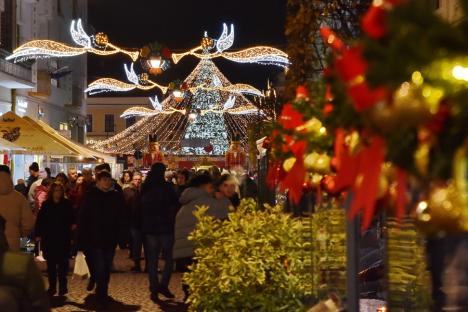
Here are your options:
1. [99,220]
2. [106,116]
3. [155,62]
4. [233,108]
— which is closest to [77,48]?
[155,62]

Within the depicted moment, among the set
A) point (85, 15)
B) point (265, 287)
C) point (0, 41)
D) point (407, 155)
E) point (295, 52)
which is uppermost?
point (85, 15)

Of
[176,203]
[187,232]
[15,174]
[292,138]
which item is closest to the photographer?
[292,138]

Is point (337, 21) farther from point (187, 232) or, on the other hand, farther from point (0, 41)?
point (0, 41)

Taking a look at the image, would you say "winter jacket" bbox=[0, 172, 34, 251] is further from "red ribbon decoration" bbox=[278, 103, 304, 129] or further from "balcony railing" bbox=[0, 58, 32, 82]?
"balcony railing" bbox=[0, 58, 32, 82]

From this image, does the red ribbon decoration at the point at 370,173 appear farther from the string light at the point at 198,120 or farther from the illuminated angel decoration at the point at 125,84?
the string light at the point at 198,120

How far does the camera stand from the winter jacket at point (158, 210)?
1279 centimetres

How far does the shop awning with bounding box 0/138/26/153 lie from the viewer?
1864 cm

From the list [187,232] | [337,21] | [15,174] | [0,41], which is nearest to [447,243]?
[337,21]

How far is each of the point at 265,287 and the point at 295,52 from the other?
6.80 ft

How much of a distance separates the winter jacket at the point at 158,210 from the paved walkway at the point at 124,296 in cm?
108

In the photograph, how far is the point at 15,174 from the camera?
32281mm

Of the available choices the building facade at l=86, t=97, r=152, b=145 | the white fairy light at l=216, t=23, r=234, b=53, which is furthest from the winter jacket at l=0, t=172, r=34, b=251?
the building facade at l=86, t=97, r=152, b=145

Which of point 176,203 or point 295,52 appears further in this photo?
point 176,203

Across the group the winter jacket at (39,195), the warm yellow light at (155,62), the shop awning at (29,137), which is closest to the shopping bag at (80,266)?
the winter jacket at (39,195)
